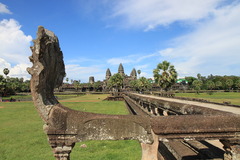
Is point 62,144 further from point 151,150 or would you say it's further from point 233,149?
point 233,149

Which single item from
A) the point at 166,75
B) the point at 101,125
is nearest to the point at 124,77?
the point at 166,75

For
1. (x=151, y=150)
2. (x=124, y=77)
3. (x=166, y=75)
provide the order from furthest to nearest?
(x=124, y=77) → (x=166, y=75) → (x=151, y=150)

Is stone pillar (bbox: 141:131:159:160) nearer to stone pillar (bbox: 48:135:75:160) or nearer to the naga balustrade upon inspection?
the naga balustrade

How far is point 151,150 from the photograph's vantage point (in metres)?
2.13

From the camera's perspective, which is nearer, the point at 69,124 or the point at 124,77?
the point at 69,124

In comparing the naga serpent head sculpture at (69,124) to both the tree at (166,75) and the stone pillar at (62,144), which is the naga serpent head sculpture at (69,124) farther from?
the tree at (166,75)

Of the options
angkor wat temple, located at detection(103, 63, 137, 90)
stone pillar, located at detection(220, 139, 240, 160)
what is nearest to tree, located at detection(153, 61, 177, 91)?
stone pillar, located at detection(220, 139, 240, 160)

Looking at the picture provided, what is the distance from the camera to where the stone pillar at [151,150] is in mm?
2100

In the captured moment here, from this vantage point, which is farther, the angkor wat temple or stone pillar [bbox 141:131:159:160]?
the angkor wat temple

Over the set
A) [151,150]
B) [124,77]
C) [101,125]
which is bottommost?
[151,150]

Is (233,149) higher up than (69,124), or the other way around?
(69,124)

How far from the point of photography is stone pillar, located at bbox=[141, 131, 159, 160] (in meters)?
2.10

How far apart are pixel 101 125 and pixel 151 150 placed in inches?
29.3

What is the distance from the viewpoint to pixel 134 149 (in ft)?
19.8
